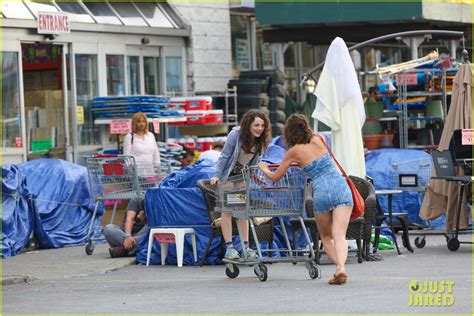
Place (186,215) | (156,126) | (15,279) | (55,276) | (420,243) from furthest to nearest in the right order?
(156,126), (420,243), (186,215), (55,276), (15,279)

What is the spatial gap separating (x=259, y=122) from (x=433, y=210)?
3891 millimetres

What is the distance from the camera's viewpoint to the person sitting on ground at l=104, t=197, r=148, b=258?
1605cm

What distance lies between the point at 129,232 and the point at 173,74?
28.8 feet

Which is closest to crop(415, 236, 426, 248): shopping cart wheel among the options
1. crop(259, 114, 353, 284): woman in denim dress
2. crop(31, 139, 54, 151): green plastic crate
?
crop(259, 114, 353, 284): woman in denim dress

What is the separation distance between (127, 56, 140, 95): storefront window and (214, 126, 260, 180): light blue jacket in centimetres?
965

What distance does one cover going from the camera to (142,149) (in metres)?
18.9

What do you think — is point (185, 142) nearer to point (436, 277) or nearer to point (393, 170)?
point (393, 170)

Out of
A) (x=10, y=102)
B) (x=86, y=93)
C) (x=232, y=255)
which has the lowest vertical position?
(x=232, y=255)

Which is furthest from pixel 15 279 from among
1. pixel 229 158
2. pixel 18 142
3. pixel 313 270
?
pixel 18 142

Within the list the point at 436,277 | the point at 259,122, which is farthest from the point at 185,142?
the point at 436,277

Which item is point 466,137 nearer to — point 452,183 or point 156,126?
point 452,183

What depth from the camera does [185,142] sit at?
75.4ft

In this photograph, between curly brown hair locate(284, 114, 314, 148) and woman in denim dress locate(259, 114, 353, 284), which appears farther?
curly brown hair locate(284, 114, 314, 148)

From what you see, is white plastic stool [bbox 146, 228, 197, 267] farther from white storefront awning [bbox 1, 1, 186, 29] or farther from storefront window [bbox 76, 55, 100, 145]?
storefront window [bbox 76, 55, 100, 145]
